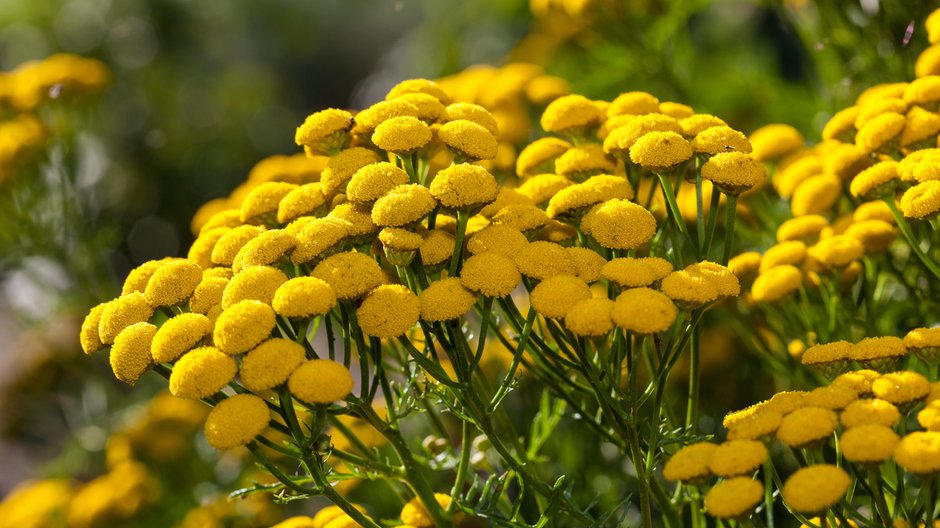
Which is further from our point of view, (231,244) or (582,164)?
(582,164)

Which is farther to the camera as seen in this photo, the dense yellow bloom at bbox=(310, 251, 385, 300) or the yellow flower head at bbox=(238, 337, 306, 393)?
the dense yellow bloom at bbox=(310, 251, 385, 300)

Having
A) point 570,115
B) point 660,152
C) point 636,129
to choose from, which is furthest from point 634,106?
point 660,152

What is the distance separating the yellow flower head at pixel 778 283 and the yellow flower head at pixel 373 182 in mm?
877

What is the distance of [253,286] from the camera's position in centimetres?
182

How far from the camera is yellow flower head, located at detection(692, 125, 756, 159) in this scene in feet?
6.70

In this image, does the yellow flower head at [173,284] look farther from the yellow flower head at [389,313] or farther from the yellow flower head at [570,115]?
the yellow flower head at [570,115]

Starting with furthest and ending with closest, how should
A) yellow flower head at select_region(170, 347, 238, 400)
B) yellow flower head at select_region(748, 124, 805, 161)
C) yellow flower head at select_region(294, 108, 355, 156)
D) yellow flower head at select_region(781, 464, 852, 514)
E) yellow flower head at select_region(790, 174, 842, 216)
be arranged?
yellow flower head at select_region(748, 124, 805, 161) < yellow flower head at select_region(790, 174, 842, 216) < yellow flower head at select_region(294, 108, 355, 156) < yellow flower head at select_region(170, 347, 238, 400) < yellow flower head at select_region(781, 464, 852, 514)

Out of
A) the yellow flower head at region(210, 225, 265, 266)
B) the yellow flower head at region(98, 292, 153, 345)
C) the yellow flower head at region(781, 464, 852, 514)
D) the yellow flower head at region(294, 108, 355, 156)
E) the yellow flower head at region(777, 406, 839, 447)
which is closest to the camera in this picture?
the yellow flower head at region(781, 464, 852, 514)

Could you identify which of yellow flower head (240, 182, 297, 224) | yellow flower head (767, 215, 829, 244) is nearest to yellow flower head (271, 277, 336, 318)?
yellow flower head (240, 182, 297, 224)

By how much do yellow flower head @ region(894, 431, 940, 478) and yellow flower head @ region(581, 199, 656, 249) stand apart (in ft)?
1.90

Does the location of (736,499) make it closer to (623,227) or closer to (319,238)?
(623,227)

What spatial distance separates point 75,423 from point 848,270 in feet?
12.4

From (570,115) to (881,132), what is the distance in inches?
26.5

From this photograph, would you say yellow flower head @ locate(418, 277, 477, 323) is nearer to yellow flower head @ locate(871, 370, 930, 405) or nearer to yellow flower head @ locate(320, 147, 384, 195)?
yellow flower head @ locate(320, 147, 384, 195)
